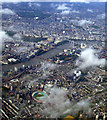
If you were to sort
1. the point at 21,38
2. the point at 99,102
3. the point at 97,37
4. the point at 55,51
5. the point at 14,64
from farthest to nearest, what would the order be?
1. the point at 97,37
2. the point at 21,38
3. the point at 55,51
4. the point at 14,64
5. the point at 99,102

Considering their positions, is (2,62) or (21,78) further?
(2,62)

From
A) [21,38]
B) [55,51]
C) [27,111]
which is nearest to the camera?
[27,111]

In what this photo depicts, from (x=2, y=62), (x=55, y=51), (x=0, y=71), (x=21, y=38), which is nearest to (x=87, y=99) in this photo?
(x=0, y=71)

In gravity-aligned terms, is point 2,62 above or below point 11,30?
below

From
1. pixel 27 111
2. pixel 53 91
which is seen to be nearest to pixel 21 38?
pixel 53 91

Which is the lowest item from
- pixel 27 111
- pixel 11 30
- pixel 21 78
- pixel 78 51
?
pixel 27 111

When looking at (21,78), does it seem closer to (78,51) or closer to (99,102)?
(99,102)

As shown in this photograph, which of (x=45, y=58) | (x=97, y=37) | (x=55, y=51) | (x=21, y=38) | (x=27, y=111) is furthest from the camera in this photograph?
(x=97, y=37)

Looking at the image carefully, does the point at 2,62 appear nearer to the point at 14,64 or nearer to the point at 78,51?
the point at 14,64

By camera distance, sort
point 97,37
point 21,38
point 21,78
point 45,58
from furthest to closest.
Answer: point 97,37 < point 21,38 < point 45,58 < point 21,78
